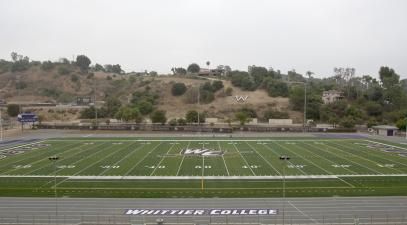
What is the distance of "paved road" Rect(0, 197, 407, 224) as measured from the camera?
93.6ft

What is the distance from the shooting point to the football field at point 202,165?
39.5 m

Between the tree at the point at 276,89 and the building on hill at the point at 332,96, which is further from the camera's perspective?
the tree at the point at 276,89

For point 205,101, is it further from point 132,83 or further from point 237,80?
point 132,83

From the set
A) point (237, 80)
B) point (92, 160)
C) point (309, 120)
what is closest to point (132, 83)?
point (237, 80)

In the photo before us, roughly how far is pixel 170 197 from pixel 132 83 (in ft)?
473

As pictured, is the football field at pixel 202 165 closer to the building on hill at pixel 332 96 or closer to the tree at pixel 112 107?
the tree at pixel 112 107

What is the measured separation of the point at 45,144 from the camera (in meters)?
68.4

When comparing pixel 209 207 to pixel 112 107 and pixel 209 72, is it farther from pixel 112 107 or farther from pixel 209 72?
pixel 209 72

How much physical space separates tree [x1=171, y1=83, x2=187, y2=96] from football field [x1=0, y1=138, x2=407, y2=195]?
7961cm

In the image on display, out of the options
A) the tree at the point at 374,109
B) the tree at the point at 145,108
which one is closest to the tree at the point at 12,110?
the tree at the point at 145,108

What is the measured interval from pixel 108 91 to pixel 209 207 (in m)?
149

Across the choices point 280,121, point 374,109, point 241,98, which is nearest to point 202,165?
point 280,121

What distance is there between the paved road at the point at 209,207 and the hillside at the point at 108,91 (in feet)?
281

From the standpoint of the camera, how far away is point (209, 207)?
31641 mm
